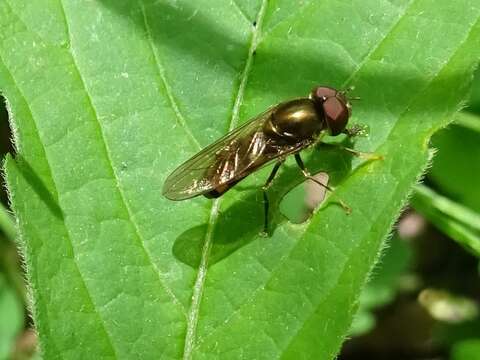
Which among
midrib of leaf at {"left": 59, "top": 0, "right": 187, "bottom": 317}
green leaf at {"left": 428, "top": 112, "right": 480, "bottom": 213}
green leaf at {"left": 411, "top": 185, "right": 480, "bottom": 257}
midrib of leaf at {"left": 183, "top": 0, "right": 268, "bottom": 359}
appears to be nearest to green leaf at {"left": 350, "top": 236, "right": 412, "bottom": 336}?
green leaf at {"left": 428, "top": 112, "right": 480, "bottom": 213}

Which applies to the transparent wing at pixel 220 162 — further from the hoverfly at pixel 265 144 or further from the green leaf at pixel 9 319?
the green leaf at pixel 9 319

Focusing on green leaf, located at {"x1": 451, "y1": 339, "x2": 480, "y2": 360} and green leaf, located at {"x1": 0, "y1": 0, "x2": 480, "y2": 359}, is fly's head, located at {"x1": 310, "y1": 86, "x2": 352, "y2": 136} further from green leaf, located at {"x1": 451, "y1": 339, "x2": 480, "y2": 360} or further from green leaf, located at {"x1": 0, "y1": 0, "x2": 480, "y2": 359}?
green leaf, located at {"x1": 451, "y1": 339, "x2": 480, "y2": 360}

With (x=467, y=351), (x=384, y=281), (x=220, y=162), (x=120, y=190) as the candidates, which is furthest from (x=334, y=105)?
(x=384, y=281)

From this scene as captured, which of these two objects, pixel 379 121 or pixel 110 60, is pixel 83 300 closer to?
pixel 110 60

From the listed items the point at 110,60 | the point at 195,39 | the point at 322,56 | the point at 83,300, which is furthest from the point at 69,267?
the point at 322,56

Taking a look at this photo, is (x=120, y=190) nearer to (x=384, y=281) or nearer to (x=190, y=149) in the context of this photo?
(x=190, y=149)

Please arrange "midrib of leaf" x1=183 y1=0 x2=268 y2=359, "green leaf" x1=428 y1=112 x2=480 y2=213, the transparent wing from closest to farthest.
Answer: "midrib of leaf" x1=183 y1=0 x2=268 y2=359
the transparent wing
"green leaf" x1=428 y1=112 x2=480 y2=213
